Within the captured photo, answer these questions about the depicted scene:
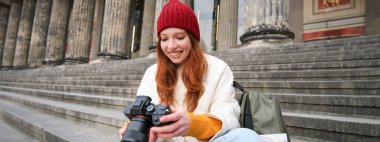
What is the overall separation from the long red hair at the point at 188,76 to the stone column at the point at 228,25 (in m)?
9.23

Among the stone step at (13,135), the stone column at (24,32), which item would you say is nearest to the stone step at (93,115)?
the stone step at (13,135)

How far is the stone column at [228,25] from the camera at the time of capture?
1039 centimetres

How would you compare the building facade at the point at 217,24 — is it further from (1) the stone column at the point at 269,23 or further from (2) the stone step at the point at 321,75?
(2) the stone step at the point at 321,75

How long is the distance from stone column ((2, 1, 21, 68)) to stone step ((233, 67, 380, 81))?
70.1 feet

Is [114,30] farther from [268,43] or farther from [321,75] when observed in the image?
[321,75]

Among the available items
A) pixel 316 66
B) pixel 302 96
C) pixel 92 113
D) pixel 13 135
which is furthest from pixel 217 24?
pixel 13 135

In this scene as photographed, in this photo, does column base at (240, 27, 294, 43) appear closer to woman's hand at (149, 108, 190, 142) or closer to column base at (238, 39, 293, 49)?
column base at (238, 39, 293, 49)

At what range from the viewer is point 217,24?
12.4 metres

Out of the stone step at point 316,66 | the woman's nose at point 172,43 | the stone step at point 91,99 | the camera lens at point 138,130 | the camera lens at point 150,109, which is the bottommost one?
the stone step at point 91,99

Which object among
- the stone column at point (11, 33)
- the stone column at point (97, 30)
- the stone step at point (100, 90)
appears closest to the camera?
the stone step at point (100, 90)

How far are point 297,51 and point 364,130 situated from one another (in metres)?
2.90

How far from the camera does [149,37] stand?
13.5 meters

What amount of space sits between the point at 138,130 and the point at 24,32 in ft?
69.8

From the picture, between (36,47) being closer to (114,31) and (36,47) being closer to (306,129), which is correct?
→ (114,31)
